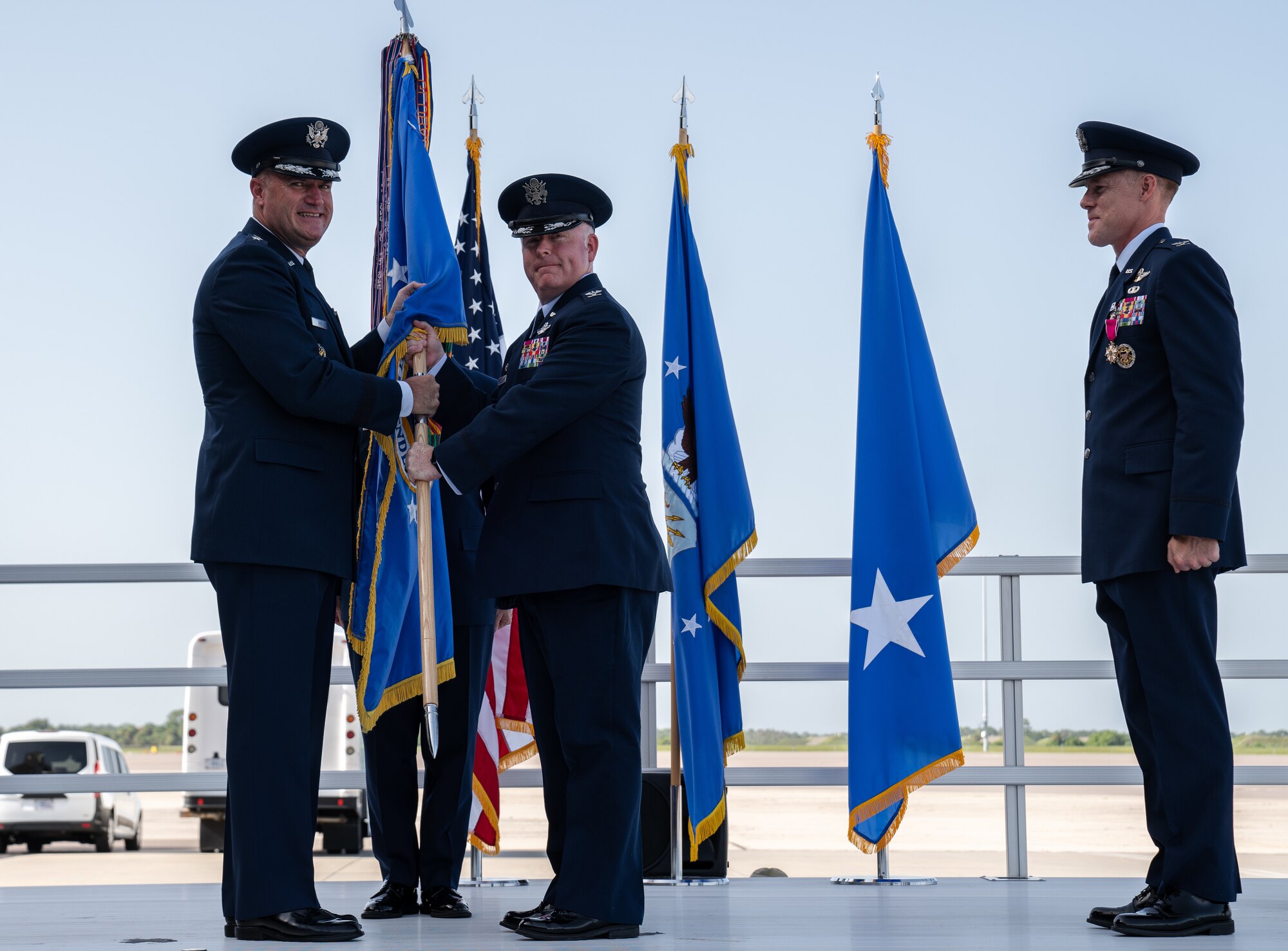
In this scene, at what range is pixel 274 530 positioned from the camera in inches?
117

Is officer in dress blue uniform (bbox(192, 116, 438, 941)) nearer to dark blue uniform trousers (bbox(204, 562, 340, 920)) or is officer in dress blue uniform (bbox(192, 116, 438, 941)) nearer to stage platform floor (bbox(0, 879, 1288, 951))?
dark blue uniform trousers (bbox(204, 562, 340, 920))

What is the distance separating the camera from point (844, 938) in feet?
9.87

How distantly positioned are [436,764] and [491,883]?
1033 millimetres

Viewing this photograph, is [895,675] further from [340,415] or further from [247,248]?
[247,248]

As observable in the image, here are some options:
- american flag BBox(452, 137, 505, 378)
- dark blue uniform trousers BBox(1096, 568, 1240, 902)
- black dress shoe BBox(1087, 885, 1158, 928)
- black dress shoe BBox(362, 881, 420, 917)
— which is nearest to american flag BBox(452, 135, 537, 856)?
american flag BBox(452, 137, 505, 378)

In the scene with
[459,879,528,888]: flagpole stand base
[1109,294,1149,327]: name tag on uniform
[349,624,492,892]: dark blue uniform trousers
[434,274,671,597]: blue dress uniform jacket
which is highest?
[1109,294,1149,327]: name tag on uniform

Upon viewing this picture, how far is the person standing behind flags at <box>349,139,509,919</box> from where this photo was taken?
351cm

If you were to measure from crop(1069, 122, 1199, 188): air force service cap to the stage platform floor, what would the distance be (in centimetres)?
186

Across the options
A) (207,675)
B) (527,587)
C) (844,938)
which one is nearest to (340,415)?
(527,587)

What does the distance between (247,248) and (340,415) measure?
45cm

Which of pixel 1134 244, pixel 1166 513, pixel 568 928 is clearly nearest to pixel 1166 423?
pixel 1166 513

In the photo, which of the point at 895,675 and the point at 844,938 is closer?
the point at 844,938

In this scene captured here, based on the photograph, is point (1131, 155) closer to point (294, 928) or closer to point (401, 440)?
point (401, 440)

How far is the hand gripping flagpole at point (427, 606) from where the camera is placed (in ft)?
10.6
